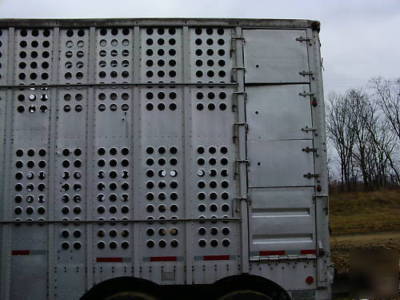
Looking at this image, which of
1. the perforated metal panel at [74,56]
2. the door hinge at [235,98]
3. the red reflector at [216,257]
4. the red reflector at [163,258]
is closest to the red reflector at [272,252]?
the red reflector at [216,257]

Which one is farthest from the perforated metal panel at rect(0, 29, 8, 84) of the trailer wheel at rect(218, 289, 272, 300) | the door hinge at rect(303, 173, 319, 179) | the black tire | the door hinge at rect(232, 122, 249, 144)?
the door hinge at rect(303, 173, 319, 179)

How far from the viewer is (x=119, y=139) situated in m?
5.65

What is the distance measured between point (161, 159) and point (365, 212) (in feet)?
72.8

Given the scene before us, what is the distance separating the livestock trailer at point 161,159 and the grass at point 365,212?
1419 centimetres

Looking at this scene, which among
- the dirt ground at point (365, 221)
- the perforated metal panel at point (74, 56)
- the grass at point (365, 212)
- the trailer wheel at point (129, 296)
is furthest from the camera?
the grass at point (365, 212)

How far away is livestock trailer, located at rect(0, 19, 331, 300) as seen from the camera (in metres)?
5.49

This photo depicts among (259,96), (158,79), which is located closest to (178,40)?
(158,79)

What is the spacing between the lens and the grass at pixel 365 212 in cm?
1972

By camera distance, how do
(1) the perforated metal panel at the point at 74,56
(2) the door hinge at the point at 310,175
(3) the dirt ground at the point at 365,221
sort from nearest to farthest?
(2) the door hinge at the point at 310,175 < (1) the perforated metal panel at the point at 74,56 < (3) the dirt ground at the point at 365,221

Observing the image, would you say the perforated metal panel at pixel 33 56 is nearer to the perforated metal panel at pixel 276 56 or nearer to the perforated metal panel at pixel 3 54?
the perforated metal panel at pixel 3 54

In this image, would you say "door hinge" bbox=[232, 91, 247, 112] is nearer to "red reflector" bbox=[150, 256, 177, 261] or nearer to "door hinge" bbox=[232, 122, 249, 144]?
"door hinge" bbox=[232, 122, 249, 144]

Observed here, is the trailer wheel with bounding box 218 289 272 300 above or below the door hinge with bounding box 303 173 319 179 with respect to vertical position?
below

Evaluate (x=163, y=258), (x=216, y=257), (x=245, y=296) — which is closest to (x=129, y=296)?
(x=163, y=258)

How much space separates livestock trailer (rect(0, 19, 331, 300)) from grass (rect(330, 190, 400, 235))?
1419cm
